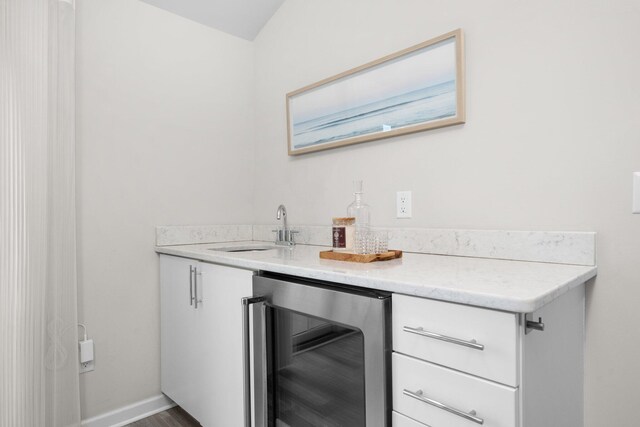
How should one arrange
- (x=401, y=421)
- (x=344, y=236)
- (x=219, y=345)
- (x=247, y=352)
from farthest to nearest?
(x=219, y=345), (x=344, y=236), (x=247, y=352), (x=401, y=421)

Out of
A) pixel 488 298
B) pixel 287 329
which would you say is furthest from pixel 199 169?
pixel 488 298

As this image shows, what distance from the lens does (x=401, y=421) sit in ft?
3.01

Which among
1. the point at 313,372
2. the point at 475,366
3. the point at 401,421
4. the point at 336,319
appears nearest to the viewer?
the point at 475,366

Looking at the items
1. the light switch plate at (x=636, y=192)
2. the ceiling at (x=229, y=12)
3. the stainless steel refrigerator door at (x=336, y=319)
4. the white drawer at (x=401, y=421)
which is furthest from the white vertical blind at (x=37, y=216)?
the light switch plate at (x=636, y=192)

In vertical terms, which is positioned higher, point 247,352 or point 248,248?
A: point 248,248

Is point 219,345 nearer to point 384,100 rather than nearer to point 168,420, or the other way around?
point 168,420

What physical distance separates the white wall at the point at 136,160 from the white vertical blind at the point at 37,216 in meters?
0.17

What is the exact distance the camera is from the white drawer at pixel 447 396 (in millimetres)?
756

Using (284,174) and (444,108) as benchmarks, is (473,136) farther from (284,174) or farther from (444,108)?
(284,174)

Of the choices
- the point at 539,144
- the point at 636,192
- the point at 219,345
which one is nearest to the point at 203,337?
the point at 219,345

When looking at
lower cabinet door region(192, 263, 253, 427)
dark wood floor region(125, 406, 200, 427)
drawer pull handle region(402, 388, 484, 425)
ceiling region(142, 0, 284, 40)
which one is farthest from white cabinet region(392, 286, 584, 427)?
ceiling region(142, 0, 284, 40)

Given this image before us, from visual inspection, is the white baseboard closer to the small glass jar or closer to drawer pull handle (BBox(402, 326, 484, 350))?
the small glass jar

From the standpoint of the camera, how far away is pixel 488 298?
76cm

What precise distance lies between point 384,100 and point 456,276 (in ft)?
3.19
